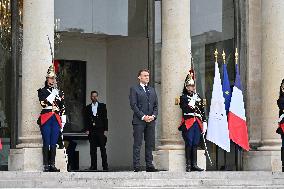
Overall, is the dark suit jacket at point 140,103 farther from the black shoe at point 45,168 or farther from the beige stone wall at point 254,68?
the beige stone wall at point 254,68

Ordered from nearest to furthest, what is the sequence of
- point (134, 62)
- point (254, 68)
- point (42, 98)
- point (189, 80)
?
point (42, 98) → point (189, 80) → point (254, 68) → point (134, 62)

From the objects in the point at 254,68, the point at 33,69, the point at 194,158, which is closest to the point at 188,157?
the point at 194,158

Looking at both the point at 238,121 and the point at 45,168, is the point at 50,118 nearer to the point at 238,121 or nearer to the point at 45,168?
the point at 45,168

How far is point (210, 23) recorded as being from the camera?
1889cm

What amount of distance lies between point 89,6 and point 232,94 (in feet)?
14.4

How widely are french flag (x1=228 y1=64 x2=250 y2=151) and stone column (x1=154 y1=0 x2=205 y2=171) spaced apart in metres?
1.31

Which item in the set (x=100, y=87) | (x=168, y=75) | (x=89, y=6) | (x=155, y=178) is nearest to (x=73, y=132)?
(x=100, y=87)

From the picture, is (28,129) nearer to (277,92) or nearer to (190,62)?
(190,62)

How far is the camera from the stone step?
11.9m

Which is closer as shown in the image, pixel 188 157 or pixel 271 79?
pixel 188 157

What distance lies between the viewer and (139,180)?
12.6 metres

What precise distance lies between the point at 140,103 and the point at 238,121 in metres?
3.66

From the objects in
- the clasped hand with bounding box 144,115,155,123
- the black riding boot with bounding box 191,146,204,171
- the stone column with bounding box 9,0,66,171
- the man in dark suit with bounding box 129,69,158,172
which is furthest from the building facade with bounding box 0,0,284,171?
the clasped hand with bounding box 144,115,155,123

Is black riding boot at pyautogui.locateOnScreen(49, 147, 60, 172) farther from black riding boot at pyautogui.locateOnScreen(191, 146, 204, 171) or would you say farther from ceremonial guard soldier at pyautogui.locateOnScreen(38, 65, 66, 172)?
black riding boot at pyautogui.locateOnScreen(191, 146, 204, 171)
